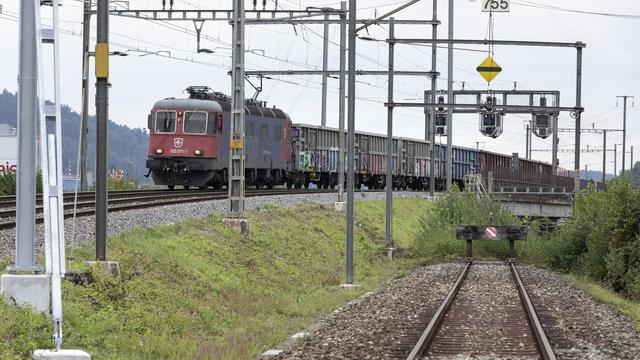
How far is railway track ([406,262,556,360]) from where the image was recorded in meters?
12.4

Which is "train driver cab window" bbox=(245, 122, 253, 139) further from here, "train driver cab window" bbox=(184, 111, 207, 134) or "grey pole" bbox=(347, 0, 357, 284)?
"grey pole" bbox=(347, 0, 357, 284)

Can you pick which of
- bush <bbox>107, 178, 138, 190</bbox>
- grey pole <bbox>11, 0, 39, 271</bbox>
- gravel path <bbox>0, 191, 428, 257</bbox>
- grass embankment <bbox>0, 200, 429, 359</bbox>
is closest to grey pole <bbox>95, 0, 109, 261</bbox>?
grass embankment <bbox>0, 200, 429, 359</bbox>

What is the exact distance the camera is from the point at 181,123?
41.5 m

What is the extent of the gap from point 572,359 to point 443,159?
5604cm

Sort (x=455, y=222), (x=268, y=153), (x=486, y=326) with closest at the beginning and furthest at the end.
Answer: (x=486, y=326) → (x=455, y=222) → (x=268, y=153)

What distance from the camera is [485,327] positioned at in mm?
14867

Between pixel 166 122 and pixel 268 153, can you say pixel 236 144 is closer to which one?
pixel 166 122

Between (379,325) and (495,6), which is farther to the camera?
(495,6)

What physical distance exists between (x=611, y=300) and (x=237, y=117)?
32.5ft

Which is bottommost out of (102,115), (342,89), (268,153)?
(268,153)

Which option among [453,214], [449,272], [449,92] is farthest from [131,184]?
[449,272]

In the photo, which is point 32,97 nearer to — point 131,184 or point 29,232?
point 29,232

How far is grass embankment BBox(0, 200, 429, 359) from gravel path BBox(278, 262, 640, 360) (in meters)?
0.61

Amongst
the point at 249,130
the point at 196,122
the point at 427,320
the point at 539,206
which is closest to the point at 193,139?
the point at 196,122
